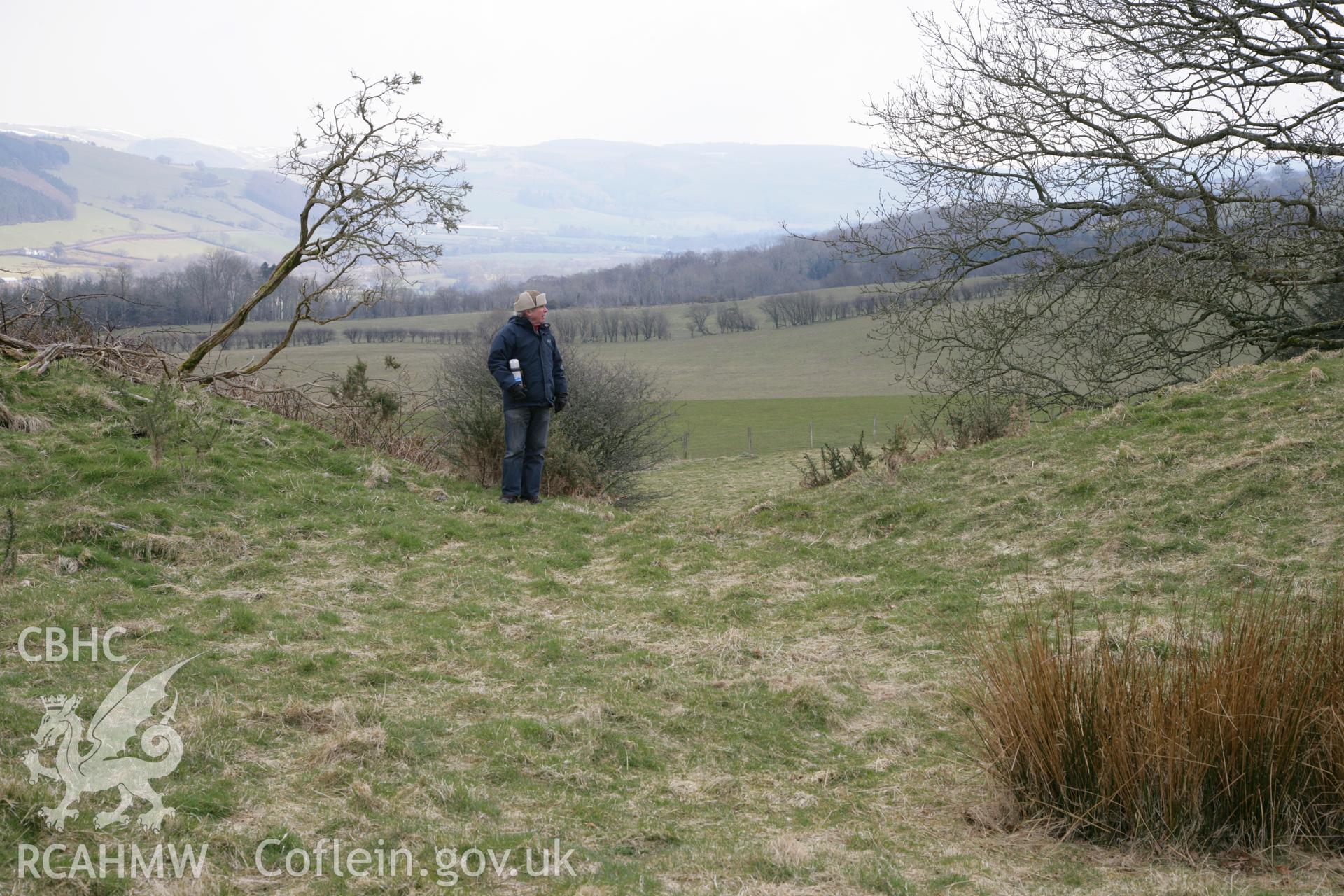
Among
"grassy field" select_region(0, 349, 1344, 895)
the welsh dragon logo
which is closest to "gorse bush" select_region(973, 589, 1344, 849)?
"grassy field" select_region(0, 349, 1344, 895)

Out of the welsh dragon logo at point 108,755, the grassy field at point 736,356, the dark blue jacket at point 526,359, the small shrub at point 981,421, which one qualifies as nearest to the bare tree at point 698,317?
the grassy field at point 736,356

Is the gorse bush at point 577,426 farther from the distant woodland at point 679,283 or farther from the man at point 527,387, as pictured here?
the distant woodland at point 679,283

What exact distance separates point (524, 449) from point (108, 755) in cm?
765

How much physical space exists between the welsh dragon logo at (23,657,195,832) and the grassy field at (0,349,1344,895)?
0.07m

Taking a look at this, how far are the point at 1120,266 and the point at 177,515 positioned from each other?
1112 cm

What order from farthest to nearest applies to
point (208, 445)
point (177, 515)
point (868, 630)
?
point (208, 445) < point (177, 515) < point (868, 630)

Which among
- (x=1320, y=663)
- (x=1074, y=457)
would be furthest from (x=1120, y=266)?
(x=1320, y=663)

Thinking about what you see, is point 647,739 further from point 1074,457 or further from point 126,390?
point 126,390

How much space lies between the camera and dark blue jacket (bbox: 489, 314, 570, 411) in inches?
409

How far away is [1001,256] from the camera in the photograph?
1329 cm

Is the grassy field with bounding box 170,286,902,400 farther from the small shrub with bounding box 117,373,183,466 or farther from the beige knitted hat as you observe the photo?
the beige knitted hat

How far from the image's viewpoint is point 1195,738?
3.36m

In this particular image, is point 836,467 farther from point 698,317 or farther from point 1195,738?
point 698,317

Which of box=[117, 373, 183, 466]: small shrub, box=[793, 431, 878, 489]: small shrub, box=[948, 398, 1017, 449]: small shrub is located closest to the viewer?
box=[117, 373, 183, 466]: small shrub
